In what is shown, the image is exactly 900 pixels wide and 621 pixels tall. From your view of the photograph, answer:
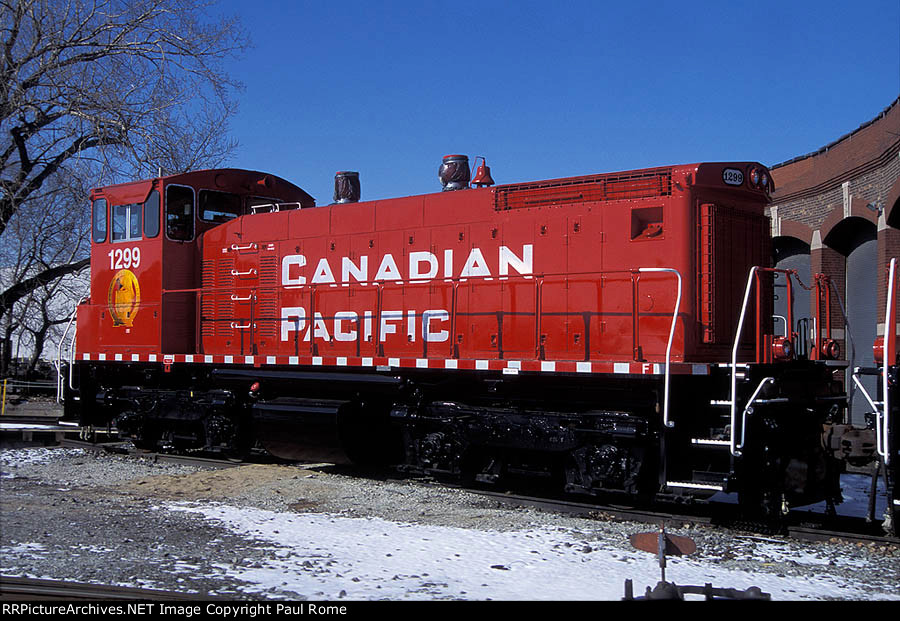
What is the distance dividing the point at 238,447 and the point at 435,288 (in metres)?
3.66

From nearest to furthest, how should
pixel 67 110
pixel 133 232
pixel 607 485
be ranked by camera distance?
pixel 607 485, pixel 133 232, pixel 67 110

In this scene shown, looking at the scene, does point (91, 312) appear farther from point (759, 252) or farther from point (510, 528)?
point (759, 252)

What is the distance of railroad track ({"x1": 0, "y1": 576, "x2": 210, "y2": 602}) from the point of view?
4301mm

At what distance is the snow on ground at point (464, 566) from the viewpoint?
4996mm

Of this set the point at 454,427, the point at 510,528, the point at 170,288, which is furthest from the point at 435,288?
the point at 170,288

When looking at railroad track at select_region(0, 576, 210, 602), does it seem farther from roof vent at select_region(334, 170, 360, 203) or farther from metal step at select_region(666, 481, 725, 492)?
roof vent at select_region(334, 170, 360, 203)

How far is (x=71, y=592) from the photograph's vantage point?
4.43 metres

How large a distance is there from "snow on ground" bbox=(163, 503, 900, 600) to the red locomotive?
127 centimetres

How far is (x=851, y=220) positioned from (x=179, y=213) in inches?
505

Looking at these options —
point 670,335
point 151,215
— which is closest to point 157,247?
point 151,215

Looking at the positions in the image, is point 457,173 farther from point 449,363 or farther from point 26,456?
point 26,456

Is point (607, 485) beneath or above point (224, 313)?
beneath

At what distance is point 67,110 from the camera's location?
17.7 m
